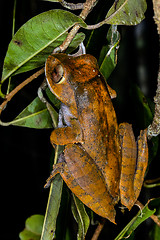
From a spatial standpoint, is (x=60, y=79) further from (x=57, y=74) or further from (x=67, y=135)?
(x=67, y=135)

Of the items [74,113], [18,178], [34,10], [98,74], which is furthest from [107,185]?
[18,178]

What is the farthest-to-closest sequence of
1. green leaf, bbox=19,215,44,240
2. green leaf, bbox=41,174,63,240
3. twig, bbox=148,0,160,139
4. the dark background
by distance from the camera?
Answer: the dark background → green leaf, bbox=19,215,44,240 → green leaf, bbox=41,174,63,240 → twig, bbox=148,0,160,139

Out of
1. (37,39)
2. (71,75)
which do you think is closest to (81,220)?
(71,75)

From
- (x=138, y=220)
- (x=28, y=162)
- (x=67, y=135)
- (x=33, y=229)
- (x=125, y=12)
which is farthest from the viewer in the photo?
(x=28, y=162)

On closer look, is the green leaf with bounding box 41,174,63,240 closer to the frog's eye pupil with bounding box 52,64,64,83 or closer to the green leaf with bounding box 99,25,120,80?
the frog's eye pupil with bounding box 52,64,64,83

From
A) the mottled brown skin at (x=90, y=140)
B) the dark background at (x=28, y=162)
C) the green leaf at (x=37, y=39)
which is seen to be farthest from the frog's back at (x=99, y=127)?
the dark background at (x=28, y=162)

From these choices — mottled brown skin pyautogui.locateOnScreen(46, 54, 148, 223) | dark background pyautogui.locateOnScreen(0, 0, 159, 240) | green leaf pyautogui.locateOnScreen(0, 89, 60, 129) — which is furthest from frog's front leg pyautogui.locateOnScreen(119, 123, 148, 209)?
dark background pyautogui.locateOnScreen(0, 0, 159, 240)

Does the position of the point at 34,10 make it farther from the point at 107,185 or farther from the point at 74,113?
the point at 107,185

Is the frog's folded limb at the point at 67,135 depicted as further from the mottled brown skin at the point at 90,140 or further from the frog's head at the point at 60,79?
the frog's head at the point at 60,79
